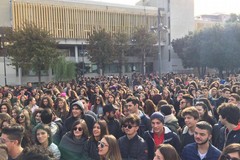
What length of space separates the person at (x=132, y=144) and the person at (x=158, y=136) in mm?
300

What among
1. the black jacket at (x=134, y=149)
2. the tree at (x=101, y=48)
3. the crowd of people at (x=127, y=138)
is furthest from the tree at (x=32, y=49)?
the black jacket at (x=134, y=149)

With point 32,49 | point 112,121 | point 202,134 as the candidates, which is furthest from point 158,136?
point 32,49

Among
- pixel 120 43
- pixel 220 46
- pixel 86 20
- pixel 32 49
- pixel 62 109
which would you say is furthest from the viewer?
pixel 86 20

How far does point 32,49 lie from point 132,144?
107 ft

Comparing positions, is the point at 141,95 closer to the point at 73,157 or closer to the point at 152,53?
the point at 73,157

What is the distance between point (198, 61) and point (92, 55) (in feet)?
54.7

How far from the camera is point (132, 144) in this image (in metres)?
5.51

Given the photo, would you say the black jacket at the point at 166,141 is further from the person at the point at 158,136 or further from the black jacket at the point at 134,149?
the black jacket at the point at 134,149

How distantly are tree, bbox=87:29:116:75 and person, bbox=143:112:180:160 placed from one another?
41.0 m

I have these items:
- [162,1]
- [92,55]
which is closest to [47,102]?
[92,55]

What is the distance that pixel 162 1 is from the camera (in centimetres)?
6494

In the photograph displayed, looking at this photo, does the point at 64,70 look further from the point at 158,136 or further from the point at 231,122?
the point at 231,122

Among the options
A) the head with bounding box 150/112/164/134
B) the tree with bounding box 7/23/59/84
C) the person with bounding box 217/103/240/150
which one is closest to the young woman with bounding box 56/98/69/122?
the head with bounding box 150/112/164/134

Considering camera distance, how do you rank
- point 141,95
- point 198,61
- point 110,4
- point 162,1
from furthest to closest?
point 162,1, point 110,4, point 198,61, point 141,95
